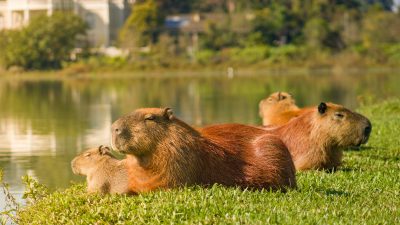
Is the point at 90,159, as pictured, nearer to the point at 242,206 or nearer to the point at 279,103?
the point at 242,206

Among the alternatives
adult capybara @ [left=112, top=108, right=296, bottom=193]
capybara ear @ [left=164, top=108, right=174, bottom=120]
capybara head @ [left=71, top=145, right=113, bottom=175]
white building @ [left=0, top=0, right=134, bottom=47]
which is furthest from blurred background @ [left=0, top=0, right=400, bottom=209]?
capybara ear @ [left=164, top=108, right=174, bottom=120]

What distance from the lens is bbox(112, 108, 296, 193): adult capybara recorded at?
6918mm

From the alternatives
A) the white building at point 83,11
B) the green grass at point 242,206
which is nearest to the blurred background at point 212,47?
the white building at point 83,11

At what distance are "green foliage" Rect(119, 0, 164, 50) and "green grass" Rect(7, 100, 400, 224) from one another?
2243 inches

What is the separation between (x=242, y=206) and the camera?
651 cm

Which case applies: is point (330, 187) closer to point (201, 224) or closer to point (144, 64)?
point (201, 224)

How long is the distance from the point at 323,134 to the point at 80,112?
63.1 feet

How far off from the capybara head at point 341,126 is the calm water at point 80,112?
3.31 metres

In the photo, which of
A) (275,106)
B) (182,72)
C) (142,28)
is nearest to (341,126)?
(275,106)

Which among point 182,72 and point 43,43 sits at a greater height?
point 43,43

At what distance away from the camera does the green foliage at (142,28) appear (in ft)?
214

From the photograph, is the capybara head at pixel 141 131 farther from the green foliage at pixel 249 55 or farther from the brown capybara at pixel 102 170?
the green foliage at pixel 249 55

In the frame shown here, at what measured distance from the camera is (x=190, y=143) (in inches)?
277

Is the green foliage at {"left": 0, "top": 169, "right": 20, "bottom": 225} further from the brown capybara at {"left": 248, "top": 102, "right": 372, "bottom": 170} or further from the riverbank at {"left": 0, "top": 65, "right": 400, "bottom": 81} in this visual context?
the riverbank at {"left": 0, "top": 65, "right": 400, "bottom": 81}
